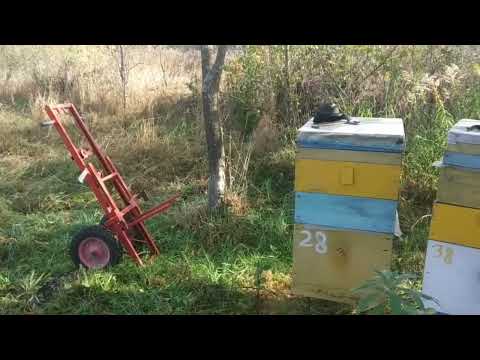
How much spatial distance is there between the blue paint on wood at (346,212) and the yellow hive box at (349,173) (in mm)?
41

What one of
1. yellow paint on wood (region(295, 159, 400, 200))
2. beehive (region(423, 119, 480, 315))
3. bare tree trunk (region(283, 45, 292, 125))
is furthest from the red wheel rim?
bare tree trunk (region(283, 45, 292, 125))

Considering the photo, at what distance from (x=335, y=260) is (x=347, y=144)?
2.67 ft

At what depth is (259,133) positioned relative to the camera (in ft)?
19.7

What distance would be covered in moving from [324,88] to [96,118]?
12.1 ft

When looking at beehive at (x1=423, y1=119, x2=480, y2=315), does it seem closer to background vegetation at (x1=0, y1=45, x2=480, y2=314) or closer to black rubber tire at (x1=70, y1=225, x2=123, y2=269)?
background vegetation at (x1=0, y1=45, x2=480, y2=314)

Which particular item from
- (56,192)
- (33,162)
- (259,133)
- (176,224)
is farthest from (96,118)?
(176,224)

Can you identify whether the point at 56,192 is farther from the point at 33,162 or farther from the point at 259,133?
the point at 259,133

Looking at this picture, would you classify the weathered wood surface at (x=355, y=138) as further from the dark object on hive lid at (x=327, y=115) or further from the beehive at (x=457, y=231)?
the beehive at (x=457, y=231)

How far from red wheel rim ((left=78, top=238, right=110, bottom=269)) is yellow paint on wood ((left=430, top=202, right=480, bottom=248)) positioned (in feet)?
8.34

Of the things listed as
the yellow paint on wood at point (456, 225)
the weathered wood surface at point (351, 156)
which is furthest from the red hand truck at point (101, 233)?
the yellow paint on wood at point (456, 225)

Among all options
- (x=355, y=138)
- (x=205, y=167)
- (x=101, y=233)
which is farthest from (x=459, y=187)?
(x=205, y=167)

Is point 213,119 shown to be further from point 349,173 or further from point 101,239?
point 349,173

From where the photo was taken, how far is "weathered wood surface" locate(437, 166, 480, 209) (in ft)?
9.14

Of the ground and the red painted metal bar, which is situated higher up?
the red painted metal bar
